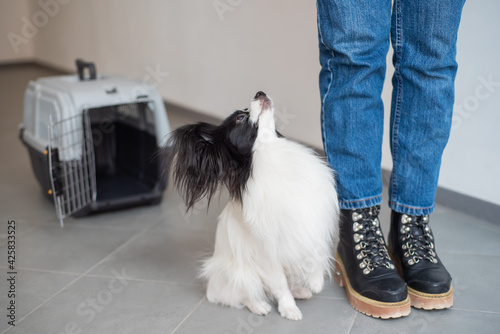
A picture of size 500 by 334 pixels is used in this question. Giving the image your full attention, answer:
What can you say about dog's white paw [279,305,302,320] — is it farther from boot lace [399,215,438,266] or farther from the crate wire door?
the crate wire door

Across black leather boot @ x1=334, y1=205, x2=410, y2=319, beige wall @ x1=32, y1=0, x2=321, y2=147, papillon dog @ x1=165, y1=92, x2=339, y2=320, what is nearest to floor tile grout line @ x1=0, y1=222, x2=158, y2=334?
papillon dog @ x1=165, y1=92, x2=339, y2=320

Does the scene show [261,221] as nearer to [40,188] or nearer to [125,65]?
[40,188]

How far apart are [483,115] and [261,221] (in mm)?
1066

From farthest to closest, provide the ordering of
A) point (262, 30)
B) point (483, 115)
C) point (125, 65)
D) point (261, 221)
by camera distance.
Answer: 1. point (125, 65)
2. point (262, 30)
3. point (483, 115)
4. point (261, 221)

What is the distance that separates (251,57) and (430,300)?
→ 191 cm

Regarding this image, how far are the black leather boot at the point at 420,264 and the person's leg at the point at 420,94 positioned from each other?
0.04 metres

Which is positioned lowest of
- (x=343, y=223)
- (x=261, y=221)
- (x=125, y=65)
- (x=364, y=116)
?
(x=125, y=65)

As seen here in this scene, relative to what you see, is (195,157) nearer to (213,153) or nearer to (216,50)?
(213,153)

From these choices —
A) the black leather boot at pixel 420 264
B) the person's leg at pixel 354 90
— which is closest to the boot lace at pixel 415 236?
the black leather boot at pixel 420 264

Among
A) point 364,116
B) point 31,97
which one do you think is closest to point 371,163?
A: point 364,116

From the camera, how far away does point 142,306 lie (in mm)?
1551

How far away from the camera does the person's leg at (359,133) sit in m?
1.31

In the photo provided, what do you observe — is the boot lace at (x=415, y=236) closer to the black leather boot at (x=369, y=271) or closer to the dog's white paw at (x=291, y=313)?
the black leather boot at (x=369, y=271)

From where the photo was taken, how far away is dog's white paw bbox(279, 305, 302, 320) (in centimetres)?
144
